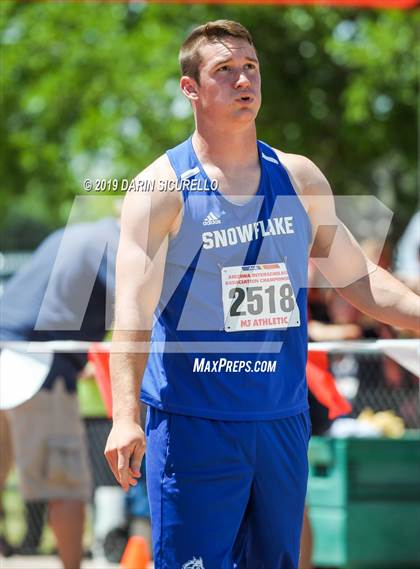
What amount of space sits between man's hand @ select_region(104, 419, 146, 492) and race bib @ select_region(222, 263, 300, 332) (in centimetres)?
46

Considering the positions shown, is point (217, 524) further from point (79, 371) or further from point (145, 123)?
point (145, 123)

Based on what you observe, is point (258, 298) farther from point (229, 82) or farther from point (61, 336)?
point (61, 336)

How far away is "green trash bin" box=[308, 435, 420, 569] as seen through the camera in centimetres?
627

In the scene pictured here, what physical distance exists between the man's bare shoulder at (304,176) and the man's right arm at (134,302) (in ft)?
1.38

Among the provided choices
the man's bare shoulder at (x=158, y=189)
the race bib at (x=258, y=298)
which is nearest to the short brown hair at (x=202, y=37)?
the man's bare shoulder at (x=158, y=189)

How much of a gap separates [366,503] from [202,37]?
3.30 metres

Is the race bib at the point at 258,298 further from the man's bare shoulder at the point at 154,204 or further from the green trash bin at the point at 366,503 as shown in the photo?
the green trash bin at the point at 366,503

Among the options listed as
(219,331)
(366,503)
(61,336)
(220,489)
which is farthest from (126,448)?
(366,503)

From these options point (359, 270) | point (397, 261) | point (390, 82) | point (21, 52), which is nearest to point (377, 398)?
point (397, 261)

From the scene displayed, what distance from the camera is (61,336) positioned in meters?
6.04

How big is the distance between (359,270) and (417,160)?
673 inches

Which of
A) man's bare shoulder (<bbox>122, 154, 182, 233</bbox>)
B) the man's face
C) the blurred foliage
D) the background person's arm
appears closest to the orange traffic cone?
the background person's arm

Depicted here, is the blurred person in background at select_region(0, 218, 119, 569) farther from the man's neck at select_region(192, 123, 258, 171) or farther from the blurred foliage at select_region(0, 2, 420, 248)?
the blurred foliage at select_region(0, 2, 420, 248)

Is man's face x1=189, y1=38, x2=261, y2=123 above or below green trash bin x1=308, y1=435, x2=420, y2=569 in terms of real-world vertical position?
above
